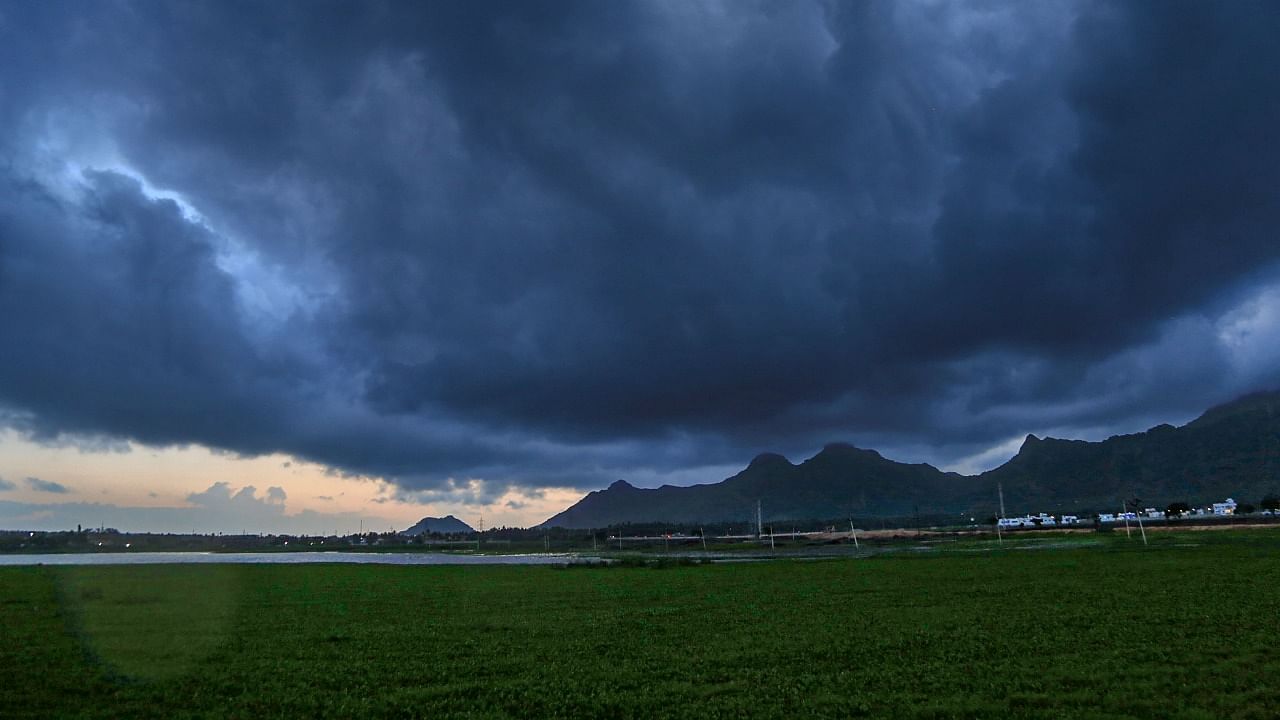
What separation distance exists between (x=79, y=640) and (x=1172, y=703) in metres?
43.5

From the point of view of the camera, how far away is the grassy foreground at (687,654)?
66.5ft

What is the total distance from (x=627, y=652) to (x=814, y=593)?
2671 centimetres

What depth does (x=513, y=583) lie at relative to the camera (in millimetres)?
75312

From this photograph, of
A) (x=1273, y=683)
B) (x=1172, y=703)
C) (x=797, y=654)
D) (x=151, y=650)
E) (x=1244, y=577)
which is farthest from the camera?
(x=1244, y=577)

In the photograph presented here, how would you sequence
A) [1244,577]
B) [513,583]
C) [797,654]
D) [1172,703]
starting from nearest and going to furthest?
[1172,703] < [797,654] < [1244,577] < [513,583]

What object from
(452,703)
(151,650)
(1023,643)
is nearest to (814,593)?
(1023,643)

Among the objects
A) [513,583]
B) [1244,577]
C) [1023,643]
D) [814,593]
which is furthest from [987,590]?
[513,583]

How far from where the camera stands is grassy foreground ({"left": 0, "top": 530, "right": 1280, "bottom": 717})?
66.5 feet

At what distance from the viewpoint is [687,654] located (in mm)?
27859

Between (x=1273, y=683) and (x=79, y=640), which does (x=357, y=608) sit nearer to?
(x=79, y=640)

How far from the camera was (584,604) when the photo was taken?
49.6 m

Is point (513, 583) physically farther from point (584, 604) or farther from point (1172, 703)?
point (1172, 703)

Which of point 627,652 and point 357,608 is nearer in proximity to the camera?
point 627,652

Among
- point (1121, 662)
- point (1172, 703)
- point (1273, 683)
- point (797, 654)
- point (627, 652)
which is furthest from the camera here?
point (627, 652)
